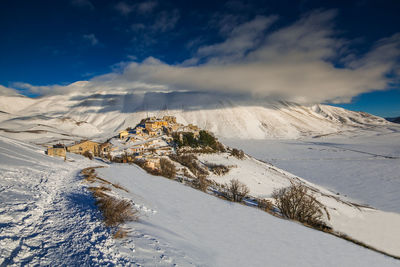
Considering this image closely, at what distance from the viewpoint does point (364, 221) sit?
19.0 meters

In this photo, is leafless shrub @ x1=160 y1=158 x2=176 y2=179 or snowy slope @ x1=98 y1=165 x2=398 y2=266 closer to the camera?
snowy slope @ x1=98 y1=165 x2=398 y2=266

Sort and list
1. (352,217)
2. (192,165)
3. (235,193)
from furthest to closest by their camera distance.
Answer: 1. (192,165)
2. (352,217)
3. (235,193)

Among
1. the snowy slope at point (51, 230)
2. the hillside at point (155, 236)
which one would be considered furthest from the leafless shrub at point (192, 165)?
the snowy slope at point (51, 230)

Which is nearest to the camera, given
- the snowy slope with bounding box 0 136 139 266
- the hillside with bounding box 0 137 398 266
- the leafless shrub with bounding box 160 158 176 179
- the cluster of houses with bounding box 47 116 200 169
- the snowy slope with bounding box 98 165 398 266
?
the snowy slope with bounding box 0 136 139 266

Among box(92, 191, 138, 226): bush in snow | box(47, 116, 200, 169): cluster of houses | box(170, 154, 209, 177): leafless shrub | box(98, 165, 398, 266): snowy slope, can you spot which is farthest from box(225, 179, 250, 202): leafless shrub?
box(47, 116, 200, 169): cluster of houses

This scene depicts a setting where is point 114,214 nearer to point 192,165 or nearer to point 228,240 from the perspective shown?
point 228,240

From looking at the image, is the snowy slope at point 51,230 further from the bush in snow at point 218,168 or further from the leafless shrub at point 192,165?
the bush in snow at point 218,168

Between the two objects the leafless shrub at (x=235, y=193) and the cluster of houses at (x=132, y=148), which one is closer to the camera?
the leafless shrub at (x=235, y=193)

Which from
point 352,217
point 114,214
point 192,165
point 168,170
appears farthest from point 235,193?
point 192,165

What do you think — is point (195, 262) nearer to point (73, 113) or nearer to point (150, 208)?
point (150, 208)

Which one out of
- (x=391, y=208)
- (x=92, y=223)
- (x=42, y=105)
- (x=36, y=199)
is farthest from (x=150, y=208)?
(x=42, y=105)

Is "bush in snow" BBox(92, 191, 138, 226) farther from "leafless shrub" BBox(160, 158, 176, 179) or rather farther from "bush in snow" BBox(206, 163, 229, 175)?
"bush in snow" BBox(206, 163, 229, 175)

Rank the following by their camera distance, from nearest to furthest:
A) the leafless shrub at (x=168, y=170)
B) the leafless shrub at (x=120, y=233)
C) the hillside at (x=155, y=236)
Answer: the hillside at (x=155, y=236)
the leafless shrub at (x=120, y=233)
the leafless shrub at (x=168, y=170)

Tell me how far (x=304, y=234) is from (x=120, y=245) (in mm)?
6799
